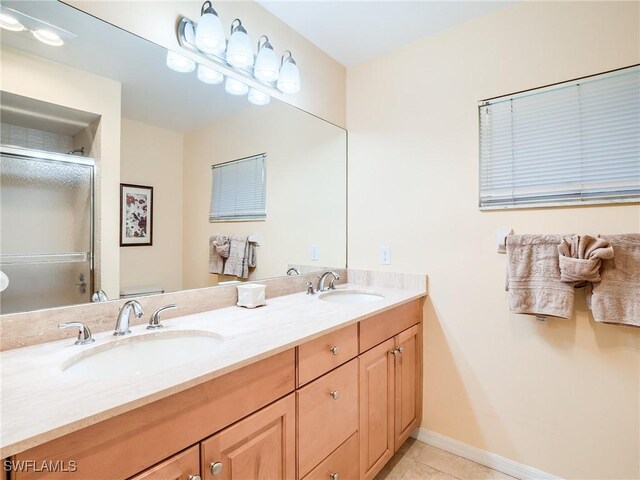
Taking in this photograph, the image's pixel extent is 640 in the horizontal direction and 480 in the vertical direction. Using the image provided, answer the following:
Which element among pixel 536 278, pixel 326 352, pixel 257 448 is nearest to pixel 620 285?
pixel 536 278

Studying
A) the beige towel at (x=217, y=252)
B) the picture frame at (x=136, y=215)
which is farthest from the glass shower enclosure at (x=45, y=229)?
the beige towel at (x=217, y=252)

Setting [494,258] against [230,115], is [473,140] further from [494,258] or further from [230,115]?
[230,115]

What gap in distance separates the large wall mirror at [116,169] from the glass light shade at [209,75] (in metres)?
0.03

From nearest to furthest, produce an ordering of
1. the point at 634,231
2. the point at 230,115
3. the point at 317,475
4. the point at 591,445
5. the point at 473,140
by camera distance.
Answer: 1. the point at 317,475
2. the point at 634,231
3. the point at 591,445
4. the point at 230,115
5. the point at 473,140

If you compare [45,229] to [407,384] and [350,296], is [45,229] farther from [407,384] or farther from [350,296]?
[407,384]

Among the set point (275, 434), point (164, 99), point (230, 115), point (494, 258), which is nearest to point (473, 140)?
point (494, 258)

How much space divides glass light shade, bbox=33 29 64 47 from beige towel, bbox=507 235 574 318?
201 cm

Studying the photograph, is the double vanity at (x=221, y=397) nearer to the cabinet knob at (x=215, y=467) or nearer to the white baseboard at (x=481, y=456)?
the cabinet knob at (x=215, y=467)

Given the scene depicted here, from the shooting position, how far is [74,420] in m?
0.59

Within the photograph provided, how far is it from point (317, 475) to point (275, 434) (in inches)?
12.7

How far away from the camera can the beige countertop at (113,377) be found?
59cm

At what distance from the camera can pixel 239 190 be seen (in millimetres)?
1714

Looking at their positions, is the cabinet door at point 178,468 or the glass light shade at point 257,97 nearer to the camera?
the cabinet door at point 178,468

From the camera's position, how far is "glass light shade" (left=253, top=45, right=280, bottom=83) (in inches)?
64.4
